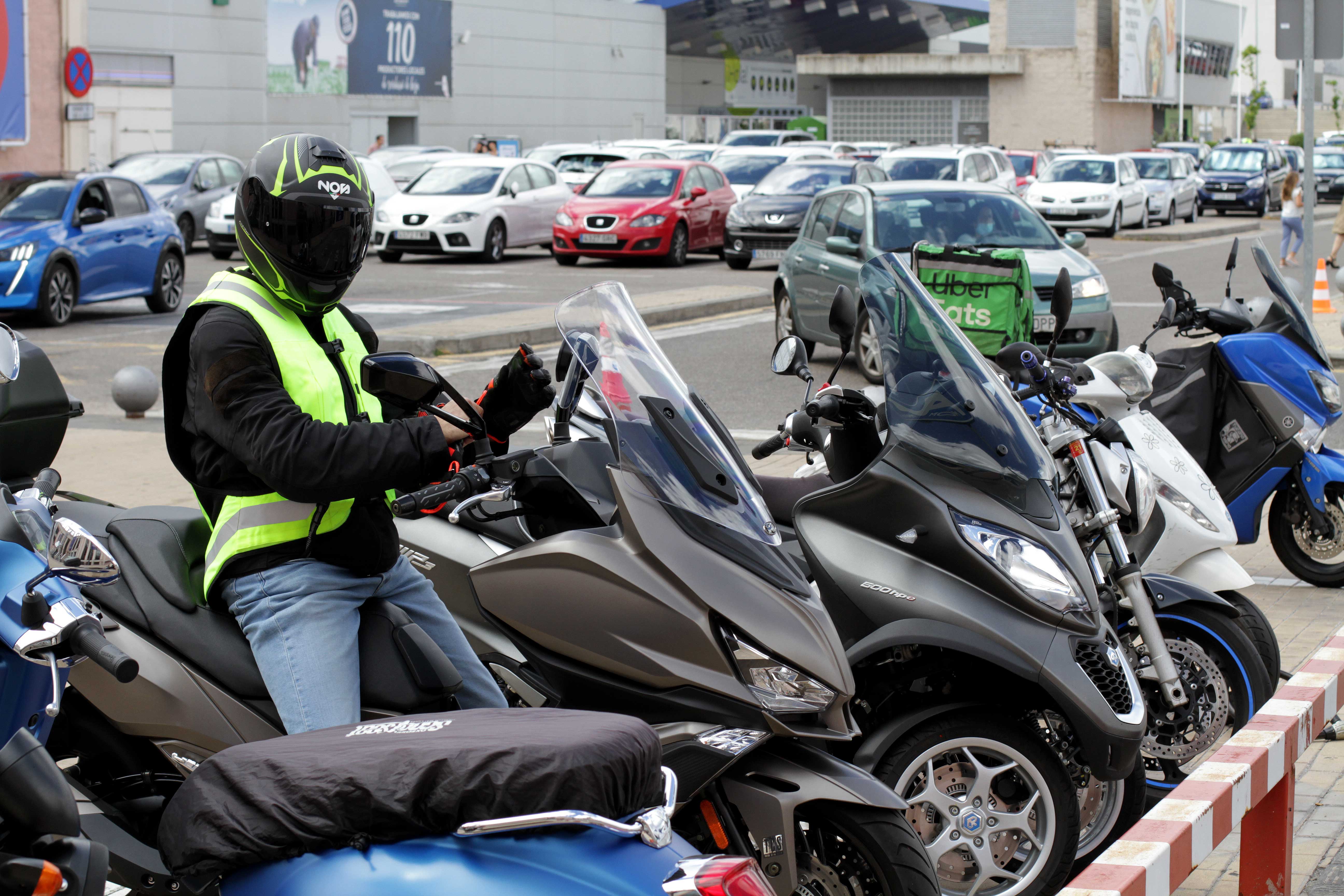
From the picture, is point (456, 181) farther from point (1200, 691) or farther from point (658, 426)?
point (658, 426)

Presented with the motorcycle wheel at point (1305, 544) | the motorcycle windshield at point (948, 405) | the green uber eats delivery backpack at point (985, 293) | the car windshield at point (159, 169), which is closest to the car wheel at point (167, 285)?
the car windshield at point (159, 169)

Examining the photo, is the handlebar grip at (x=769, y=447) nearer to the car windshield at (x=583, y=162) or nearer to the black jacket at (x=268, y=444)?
the black jacket at (x=268, y=444)

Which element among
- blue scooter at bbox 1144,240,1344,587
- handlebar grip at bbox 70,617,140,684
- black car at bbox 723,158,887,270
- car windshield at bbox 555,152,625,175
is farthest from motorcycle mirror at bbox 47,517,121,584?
car windshield at bbox 555,152,625,175

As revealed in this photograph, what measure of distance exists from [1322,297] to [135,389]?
1242 centimetres

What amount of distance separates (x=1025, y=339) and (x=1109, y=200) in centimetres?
2176

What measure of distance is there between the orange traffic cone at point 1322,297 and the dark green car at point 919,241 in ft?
12.7

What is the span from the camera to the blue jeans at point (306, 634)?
2947 millimetres

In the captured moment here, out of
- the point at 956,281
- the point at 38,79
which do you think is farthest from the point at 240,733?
the point at 38,79

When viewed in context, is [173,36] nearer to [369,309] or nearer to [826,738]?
[369,309]

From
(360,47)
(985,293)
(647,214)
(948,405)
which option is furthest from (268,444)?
(360,47)

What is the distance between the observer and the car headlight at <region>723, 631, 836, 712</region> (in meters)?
2.96

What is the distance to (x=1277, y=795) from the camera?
145 inches

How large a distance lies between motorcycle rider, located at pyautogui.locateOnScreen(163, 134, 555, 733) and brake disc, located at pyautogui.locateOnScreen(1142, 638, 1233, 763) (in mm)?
2219

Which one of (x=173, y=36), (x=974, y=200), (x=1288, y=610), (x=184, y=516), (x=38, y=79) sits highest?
(x=173, y=36)
